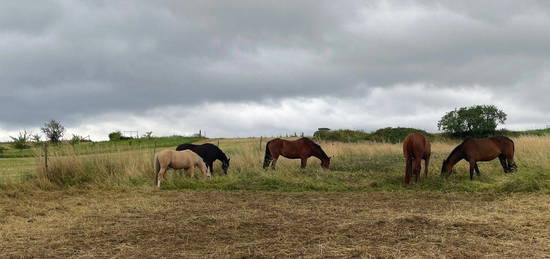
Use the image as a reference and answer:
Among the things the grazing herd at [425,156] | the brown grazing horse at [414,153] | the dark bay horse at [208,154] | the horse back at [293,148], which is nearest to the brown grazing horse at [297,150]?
the horse back at [293,148]

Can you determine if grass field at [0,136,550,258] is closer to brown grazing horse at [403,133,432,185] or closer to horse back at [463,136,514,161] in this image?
brown grazing horse at [403,133,432,185]

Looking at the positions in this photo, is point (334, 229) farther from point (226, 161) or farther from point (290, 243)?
point (226, 161)

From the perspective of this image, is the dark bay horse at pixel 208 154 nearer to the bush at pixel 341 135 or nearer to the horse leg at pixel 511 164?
the horse leg at pixel 511 164

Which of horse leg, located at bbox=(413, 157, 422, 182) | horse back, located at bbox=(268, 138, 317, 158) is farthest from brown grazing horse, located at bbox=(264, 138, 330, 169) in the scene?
horse leg, located at bbox=(413, 157, 422, 182)

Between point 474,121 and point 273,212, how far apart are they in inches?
1143

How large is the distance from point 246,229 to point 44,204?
569 cm

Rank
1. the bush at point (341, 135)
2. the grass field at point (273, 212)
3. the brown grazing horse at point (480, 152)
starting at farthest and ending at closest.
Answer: the bush at point (341, 135) → the brown grazing horse at point (480, 152) → the grass field at point (273, 212)

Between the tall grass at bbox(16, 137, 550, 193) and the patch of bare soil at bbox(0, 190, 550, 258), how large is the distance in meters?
1.33

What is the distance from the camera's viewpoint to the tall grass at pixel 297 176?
460 inches

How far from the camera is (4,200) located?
34.0 feet

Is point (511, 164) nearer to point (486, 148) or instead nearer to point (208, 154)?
point (486, 148)

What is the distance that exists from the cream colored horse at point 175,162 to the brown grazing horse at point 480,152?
7542mm

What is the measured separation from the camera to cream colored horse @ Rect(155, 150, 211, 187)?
1266cm

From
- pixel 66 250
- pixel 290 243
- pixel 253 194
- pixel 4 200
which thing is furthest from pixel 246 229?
pixel 4 200
